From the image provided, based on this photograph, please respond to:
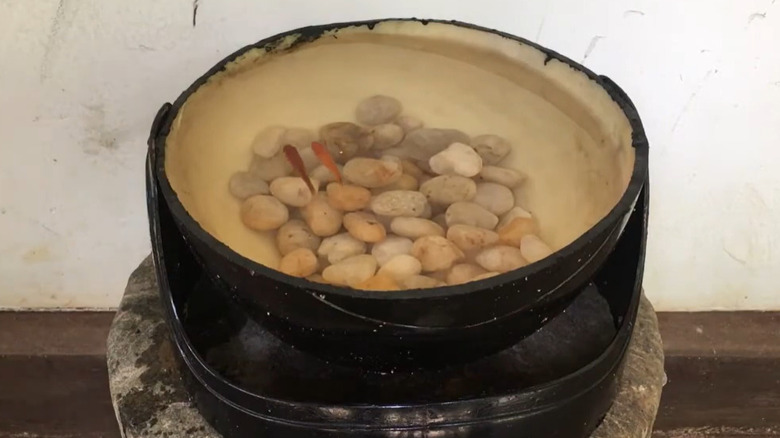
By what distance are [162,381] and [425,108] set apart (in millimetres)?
301

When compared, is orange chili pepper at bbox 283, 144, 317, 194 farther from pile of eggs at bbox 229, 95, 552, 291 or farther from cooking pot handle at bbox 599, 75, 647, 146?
cooking pot handle at bbox 599, 75, 647, 146

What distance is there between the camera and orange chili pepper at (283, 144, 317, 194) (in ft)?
2.02

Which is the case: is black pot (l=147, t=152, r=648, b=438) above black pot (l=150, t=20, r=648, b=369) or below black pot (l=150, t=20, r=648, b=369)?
below

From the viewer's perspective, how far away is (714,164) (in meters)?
0.82

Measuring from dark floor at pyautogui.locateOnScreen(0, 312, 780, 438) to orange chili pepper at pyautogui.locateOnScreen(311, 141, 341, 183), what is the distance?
42cm

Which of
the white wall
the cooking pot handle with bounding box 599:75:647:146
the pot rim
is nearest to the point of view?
the pot rim

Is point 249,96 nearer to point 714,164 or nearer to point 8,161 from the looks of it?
point 8,161

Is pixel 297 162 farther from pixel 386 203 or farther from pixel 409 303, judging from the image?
pixel 409 303

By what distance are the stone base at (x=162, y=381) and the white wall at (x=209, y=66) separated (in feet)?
0.57

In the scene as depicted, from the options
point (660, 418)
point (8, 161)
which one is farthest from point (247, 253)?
point (660, 418)

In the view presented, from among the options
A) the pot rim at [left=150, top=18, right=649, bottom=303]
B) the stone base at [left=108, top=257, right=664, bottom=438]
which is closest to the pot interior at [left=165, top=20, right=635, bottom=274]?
the pot rim at [left=150, top=18, right=649, bottom=303]

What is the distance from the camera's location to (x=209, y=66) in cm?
74

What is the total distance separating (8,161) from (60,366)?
254 millimetres

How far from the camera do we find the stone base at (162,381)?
1.91 feet
